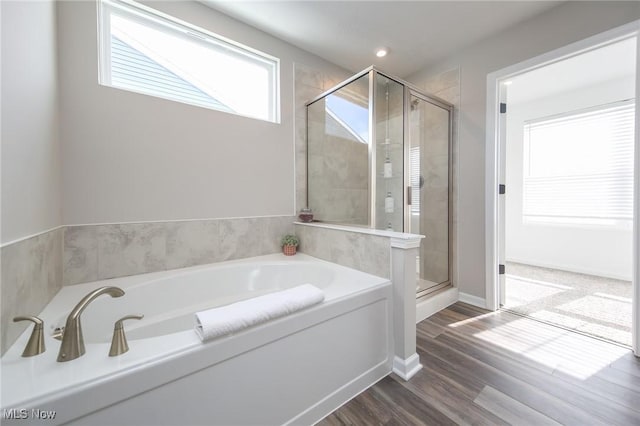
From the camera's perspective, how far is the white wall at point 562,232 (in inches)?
120

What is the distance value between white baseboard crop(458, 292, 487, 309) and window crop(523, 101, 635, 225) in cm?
242

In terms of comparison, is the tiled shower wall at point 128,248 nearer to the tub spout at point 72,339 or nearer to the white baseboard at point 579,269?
the tub spout at point 72,339

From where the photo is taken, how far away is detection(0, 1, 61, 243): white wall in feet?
3.02

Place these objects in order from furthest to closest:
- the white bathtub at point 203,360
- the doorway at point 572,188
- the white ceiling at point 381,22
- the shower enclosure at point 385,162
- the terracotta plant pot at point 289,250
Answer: the doorway at point 572,188, the terracotta plant pot at point 289,250, the shower enclosure at point 385,162, the white ceiling at point 381,22, the white bathtub at point 203,360

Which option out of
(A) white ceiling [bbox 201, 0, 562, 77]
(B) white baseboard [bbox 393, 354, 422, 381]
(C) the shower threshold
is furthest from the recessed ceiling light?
(B) white baseboard [bbox 393, 354, 422, 381]

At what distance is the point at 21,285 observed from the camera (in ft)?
3.19

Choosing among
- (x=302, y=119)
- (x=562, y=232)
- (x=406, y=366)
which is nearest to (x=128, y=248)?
(x=302, y=119)

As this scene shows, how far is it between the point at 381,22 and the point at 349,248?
195cm

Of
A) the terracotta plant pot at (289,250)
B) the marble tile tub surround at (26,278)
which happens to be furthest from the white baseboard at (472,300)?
the marble tile tub surround at (26,278)

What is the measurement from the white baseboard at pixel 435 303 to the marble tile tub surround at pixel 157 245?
145 cm

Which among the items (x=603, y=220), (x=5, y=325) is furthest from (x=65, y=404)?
(x=603, y=220)

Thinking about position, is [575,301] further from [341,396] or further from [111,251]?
[111,251]

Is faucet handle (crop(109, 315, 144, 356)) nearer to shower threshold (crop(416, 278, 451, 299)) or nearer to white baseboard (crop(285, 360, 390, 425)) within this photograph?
white baseboard (crop(285, 360, 390, 425))

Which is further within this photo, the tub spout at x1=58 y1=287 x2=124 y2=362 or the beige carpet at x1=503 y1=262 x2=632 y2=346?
the beige carpet at x1=503 y1=262 x2=632 y2=346
